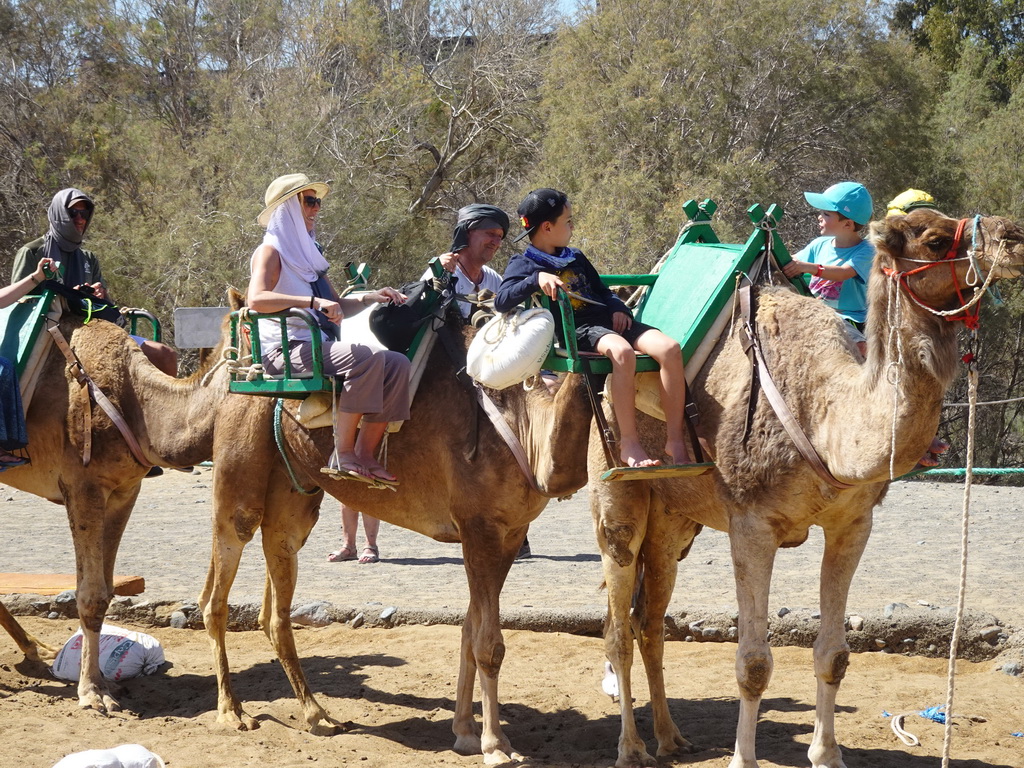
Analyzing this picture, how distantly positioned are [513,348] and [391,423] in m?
1.13

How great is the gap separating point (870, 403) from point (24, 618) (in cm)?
656

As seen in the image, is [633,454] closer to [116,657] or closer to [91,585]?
[91,585]

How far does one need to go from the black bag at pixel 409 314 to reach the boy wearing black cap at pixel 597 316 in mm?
673

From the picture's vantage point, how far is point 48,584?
822 cm

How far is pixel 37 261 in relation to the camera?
7.22m

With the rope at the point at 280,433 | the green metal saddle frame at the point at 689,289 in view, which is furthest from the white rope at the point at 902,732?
the rope at the point at 280,433

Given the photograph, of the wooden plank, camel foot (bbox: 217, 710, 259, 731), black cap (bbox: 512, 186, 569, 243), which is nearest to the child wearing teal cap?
black cap (bbox: 512, 186, 569, 243)

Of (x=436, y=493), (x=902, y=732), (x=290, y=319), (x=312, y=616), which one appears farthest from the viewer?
(x=312, y=616)

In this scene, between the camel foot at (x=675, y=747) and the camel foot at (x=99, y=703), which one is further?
the camel foot at (x=99, y=703)

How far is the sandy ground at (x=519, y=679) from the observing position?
552 centimetres

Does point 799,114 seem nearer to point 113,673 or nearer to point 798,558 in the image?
point 798,558

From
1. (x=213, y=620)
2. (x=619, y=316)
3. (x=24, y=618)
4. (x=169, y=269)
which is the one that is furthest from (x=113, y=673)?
(x=169, y=269)

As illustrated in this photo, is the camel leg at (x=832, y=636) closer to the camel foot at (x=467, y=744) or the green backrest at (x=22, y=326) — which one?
the camel foot at (x=467, y=744)

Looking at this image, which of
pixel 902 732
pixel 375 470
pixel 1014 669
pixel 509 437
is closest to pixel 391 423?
pixel 375 470
